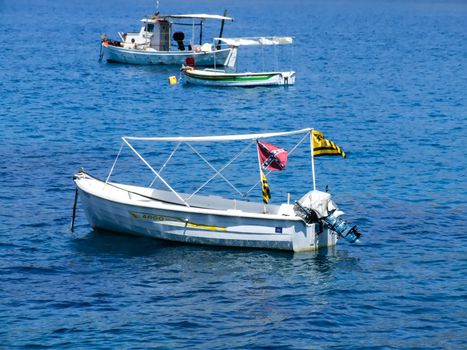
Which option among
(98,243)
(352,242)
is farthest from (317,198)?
(98,243)

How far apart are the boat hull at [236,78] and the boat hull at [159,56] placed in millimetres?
9130

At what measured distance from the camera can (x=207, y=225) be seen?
138 feet

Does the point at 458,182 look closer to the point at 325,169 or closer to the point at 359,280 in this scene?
the point at 325,169

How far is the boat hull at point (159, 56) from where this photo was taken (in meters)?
105

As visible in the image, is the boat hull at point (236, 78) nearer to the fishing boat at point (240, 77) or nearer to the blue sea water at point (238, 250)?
the fishing boat at point (240, 77)

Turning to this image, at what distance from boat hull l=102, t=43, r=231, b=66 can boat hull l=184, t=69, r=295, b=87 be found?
9.13m

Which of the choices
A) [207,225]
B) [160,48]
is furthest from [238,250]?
[160,48]

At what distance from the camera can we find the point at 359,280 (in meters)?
39.1

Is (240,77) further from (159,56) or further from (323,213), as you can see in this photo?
(323,213)

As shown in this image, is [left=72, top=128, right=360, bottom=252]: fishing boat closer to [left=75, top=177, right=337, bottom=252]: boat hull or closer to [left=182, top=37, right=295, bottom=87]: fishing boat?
[left=75, top=177, right=337, bottom=252]: boat hull

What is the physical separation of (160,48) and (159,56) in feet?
10.3

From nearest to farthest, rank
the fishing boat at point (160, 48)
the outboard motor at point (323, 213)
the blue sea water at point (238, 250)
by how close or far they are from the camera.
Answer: the blue sea water at point (238, 250) → the outboard motor at point (323, 213) → the fishing boat at point (160, 48)

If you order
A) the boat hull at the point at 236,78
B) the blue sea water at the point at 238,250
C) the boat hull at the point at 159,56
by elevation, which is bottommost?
the blue sea water at the point at 238,250

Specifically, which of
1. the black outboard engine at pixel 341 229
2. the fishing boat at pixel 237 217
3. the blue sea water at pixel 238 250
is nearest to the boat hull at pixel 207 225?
the fishing boat at pixel 237 217
